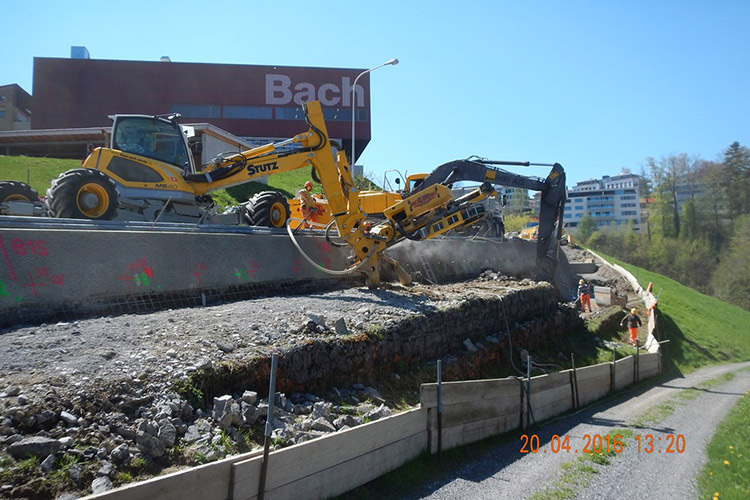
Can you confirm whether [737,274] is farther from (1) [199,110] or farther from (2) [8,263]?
(2) [8,263]

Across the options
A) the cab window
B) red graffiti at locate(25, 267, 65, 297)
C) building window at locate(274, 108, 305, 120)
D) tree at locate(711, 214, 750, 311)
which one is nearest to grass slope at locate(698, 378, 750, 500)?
red graffiti at locate(25, 267, 65, 297)

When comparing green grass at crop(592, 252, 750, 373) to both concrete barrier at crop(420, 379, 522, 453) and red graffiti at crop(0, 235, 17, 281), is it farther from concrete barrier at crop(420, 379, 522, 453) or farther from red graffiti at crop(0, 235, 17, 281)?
red graffiti at crop(0, 235, 17, 281)

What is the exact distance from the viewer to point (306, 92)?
46594mm

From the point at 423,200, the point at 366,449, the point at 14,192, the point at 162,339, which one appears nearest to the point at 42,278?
the point at 162,339

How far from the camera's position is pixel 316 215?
18.1 meters

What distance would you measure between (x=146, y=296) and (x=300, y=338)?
8.86 ft

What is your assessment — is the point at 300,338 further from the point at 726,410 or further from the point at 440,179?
the point at 726,410

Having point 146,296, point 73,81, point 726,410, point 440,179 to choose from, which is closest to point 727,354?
point 726,410

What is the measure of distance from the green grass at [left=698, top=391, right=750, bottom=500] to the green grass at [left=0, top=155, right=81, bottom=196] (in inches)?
894

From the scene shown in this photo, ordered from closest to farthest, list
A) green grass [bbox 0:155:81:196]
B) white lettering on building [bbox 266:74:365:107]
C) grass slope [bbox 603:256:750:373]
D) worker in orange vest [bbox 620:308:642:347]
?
worker in orange vest [bbox 620:308:642:347]
green grass [bbox 0:155:81:196]
grass slope [bbox 603:256:750:373]
white lettering on building [bbox 266:74:365:107]

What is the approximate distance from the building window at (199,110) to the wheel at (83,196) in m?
37.1

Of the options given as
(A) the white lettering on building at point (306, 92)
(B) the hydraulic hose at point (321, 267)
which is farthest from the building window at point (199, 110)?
A: (B) the hydraulic hose at point (321, 267)

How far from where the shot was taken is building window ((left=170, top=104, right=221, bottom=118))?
1767 inches

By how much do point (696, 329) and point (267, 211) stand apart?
80.2 feet
